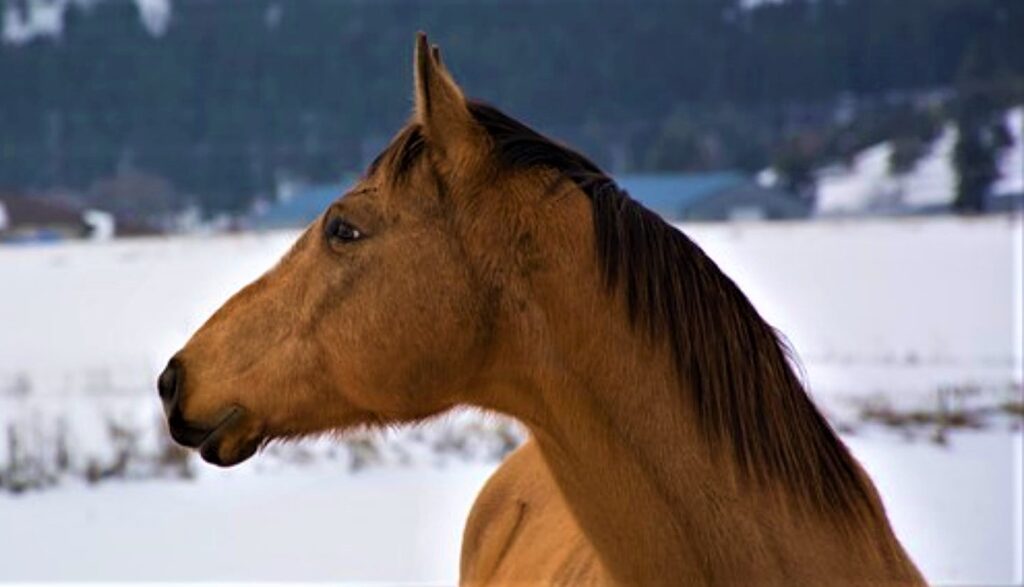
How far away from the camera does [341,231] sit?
2.53 meters

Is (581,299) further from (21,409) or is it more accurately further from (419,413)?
(21,409)

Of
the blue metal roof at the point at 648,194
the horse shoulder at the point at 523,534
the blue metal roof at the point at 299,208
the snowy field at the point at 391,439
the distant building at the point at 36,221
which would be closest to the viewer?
the horse shoulder at the point at 523,534

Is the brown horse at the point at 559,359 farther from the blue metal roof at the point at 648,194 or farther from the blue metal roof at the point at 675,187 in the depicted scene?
the blue metal roof at the point at 675,187

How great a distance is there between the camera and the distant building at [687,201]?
35.2 meters

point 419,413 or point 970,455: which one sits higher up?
point 419,413

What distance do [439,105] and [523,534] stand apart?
5.31 feet

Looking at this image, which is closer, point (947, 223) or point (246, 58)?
point (947, 223)

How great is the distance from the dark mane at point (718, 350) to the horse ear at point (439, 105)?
9.9 inches

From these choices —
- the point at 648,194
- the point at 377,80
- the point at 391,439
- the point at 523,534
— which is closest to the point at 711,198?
the point at 648,194

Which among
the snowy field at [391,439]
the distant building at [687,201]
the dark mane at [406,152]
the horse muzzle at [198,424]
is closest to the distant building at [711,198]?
the distant building at [687,201]

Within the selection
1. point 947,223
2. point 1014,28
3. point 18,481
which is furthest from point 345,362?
point 1014,28

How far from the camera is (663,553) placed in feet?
7.82

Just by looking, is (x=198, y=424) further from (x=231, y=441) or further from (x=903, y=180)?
(x=903, y=180)

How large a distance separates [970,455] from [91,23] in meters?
34.0
